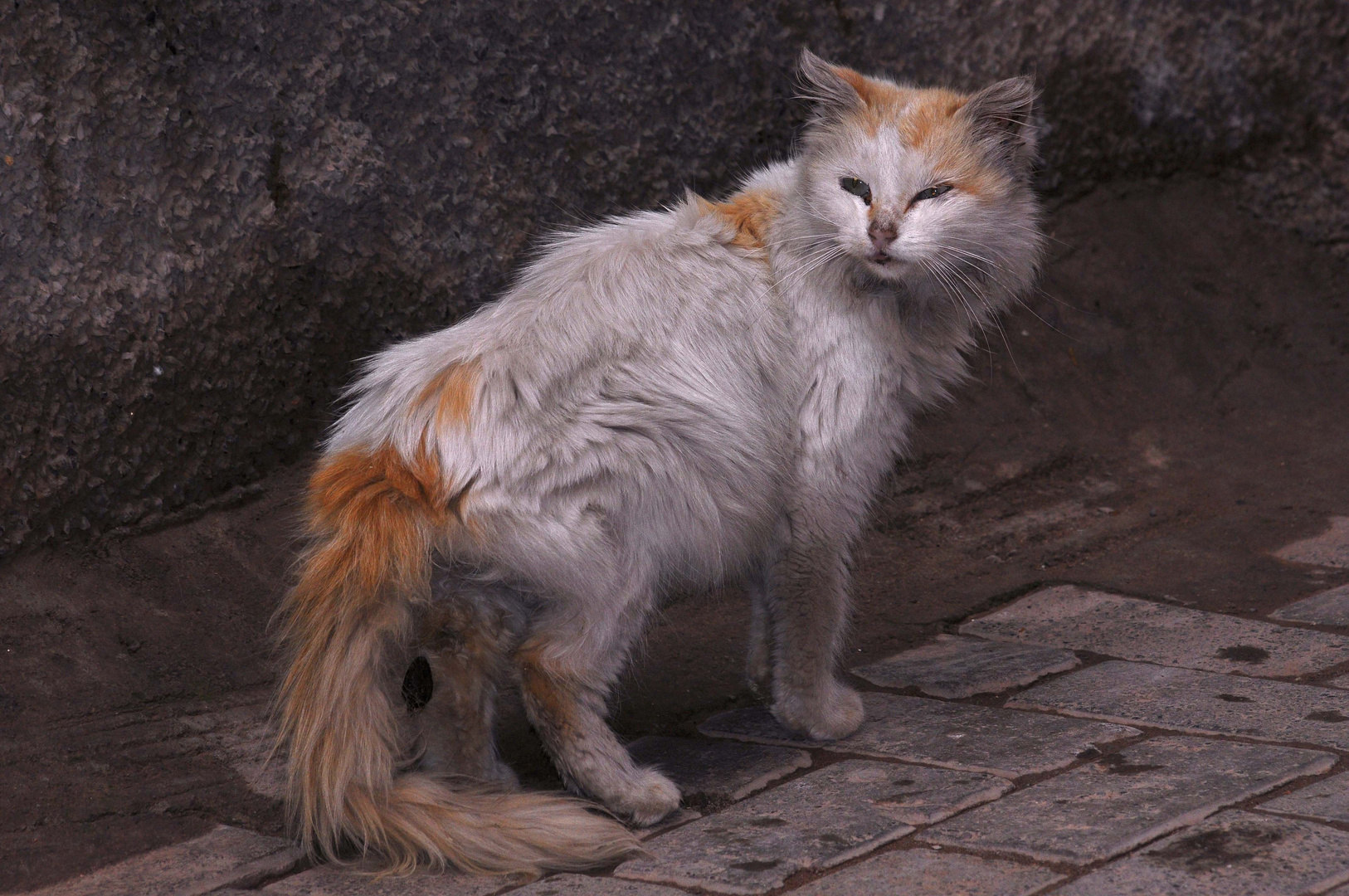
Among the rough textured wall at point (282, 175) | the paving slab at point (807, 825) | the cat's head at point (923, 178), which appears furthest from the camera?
the rough textured wall at point (282, 175)

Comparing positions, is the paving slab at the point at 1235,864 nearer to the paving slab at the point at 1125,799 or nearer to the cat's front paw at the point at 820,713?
the paving slab at the point at 1125,799

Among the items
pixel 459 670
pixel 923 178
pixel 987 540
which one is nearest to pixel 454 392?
pixel 459 670

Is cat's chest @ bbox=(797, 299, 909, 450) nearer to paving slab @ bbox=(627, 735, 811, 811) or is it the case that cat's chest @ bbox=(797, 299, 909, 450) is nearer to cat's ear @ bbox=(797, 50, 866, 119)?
cat's ear @ bbox=(797, 50, 866, 119)

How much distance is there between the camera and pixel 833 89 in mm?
3279

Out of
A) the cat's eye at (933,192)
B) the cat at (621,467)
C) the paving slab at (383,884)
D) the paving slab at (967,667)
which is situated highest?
the cat's eye at (933,192)

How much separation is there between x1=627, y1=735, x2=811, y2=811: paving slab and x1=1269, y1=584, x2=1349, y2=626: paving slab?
1544 millimetres

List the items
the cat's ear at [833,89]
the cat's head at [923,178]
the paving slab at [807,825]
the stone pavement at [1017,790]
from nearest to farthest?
the stone pavement at [1017,790], the paving slab at [807,825], the cat's head at [923,178], the cat's ear at [833,89]

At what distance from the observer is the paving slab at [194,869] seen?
104 inches

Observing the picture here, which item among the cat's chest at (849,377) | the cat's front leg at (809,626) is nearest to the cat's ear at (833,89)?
the cat's chest at (849,377)

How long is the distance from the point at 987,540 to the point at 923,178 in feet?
5.45

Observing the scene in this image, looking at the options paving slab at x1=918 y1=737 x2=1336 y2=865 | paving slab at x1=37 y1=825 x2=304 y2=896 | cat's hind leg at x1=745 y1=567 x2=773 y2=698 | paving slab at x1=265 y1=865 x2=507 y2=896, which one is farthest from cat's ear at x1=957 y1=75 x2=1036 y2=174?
paving slab at x1=37 y1=825 x2=304 y2=896

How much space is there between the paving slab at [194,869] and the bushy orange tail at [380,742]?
116 mm

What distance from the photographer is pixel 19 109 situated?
344 cm

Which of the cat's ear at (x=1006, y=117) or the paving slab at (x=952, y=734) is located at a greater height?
the cat's ear at (x=1006, y=117)
